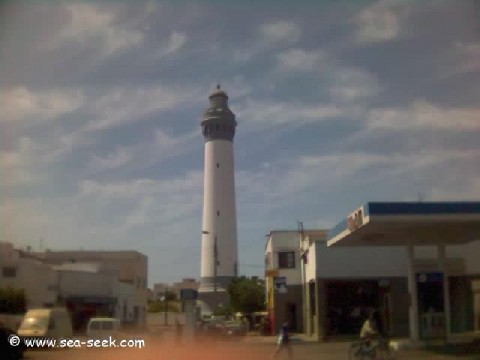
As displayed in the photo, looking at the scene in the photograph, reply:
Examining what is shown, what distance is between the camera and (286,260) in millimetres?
51281

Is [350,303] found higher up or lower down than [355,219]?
lower down

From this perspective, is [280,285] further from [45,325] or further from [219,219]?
[219,219]

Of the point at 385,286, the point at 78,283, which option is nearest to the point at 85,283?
the point at 78,283

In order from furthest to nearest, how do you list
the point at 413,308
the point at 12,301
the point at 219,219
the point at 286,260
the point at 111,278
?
the point at 219,219 < the point at 111,278 < the point at 286,260 < the point at 12,301 < the point at 413,308

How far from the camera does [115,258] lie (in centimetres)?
6962

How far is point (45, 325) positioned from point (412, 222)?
54.8 ft

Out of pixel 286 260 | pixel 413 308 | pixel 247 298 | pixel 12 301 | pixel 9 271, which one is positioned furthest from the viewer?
pixel 247 298

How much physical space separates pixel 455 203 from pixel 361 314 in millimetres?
18855

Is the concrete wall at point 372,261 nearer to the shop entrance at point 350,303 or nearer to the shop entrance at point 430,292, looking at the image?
the shop entrance at point 350,303

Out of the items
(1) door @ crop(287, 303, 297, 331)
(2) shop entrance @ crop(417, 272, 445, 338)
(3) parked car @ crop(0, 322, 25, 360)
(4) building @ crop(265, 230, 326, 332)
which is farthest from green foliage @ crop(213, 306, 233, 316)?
(3) parked car @ crop(0, 322, 25, 360)

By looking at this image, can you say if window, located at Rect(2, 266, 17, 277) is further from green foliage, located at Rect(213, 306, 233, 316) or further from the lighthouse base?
the lighthouse base

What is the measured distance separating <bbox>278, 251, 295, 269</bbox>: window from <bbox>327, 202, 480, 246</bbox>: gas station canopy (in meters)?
20.1

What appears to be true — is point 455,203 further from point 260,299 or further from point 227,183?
point 227,183

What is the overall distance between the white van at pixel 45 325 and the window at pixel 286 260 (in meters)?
22.7
